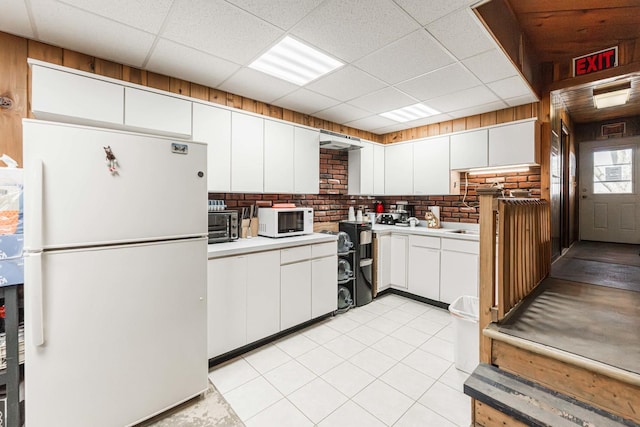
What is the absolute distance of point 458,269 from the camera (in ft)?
11.5

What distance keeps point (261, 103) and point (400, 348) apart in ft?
10.0

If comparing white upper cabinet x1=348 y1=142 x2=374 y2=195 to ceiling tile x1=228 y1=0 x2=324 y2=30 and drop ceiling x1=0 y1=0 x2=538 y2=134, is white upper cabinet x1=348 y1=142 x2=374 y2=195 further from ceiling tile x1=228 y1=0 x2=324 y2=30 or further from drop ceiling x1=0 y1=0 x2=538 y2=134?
ceiling tile x1=228 y1=0 x2=324 y2=30

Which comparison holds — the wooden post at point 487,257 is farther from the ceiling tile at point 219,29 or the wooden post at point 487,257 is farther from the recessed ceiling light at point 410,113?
the recessed ceiling light at point 410,113

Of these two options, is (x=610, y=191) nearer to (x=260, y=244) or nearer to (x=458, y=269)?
(x=458, y=269)

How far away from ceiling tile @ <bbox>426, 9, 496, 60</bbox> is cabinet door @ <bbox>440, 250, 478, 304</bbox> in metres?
2.23

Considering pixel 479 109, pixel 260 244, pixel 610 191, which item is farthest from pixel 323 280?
pixel 610 191

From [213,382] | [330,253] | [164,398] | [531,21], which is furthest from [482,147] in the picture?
[164,398]

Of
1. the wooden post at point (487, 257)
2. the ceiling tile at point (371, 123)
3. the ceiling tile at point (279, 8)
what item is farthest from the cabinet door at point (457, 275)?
the ceiling tile at point (279, 8)

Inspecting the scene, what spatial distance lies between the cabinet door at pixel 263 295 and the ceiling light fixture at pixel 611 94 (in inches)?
163

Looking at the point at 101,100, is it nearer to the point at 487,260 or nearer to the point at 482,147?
the point at 487,260

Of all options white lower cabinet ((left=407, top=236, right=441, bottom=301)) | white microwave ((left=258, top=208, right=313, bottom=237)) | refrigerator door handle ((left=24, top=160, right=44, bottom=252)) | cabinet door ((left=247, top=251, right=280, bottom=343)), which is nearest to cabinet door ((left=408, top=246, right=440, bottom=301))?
white lower cabinet ((left=407, top=236, right=441, bottom=301))

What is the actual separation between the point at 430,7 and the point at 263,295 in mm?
2608

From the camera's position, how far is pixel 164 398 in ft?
6.20

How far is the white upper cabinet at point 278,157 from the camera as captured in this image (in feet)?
10.7
